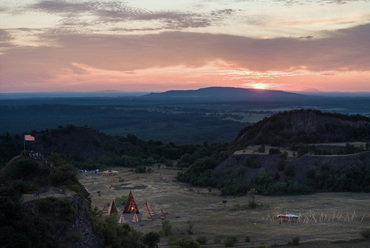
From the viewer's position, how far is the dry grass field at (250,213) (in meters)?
24.3

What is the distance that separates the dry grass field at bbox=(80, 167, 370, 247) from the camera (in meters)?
24.3

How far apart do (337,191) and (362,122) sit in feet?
72.9

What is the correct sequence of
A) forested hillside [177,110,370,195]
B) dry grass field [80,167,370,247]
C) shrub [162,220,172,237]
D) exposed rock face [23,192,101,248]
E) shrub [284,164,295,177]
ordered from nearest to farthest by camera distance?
exposed rock face [23,192,101,248], dry grass field [80,167,370,247], shrub [162,220,172,237], forested hillside [177,110,370,195], shrub [284,164,295,177]

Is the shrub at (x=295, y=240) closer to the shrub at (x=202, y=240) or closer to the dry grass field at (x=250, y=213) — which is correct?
the dry grass field at (x=250, y=213)

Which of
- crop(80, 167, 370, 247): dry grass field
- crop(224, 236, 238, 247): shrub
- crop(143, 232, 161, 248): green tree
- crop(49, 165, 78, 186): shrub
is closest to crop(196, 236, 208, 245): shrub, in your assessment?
crop(80, 167, 370, 247): dry grass field

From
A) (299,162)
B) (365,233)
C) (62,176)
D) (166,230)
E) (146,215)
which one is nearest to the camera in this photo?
(62,176)

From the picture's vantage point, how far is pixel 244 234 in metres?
25.4

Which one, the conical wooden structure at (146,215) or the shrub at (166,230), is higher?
the shrub at (166,230)

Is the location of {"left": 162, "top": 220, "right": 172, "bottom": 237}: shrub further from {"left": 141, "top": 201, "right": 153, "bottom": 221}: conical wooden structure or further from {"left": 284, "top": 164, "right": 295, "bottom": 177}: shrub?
{"left": 284, "top": 164, "right": 295, "bottom": 177}: shrub

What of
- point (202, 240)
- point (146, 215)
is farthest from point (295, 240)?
point (146, 215)

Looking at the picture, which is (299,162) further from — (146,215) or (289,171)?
(146,215)

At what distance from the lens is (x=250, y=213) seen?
104 feet

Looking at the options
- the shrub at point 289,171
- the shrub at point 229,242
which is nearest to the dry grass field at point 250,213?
the shrub at point 229,242

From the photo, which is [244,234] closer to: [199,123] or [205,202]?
[205,202]
